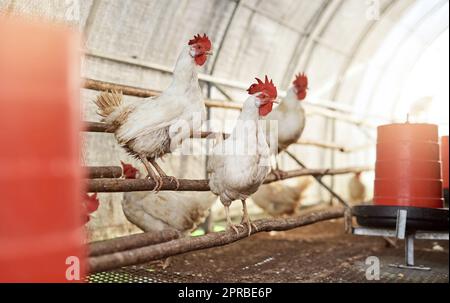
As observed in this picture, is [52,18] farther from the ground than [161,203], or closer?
farther from the ground

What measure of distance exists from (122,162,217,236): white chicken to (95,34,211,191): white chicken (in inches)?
32.8

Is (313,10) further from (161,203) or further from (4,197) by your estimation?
(4,197)

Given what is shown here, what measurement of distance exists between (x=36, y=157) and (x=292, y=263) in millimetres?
2329

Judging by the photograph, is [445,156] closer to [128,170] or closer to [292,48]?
[292,48]

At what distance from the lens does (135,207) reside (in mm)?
2602

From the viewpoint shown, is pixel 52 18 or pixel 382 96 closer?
pixel 52 18

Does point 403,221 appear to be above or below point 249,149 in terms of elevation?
below

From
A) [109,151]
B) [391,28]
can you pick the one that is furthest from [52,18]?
[391,28]

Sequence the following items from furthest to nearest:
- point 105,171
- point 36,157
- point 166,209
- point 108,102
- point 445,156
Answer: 1. point 445,156
2. point 166,209
3. point 105,171
4. point 108,102
5. point 36,157

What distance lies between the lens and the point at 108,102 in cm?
176

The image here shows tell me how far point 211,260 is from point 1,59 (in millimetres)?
2241

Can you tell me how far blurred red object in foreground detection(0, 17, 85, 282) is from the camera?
75 cm

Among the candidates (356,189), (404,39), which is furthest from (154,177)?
(404,39)

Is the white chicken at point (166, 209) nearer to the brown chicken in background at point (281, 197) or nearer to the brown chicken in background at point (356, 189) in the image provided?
the brown chicken in background at point (281, 197)
